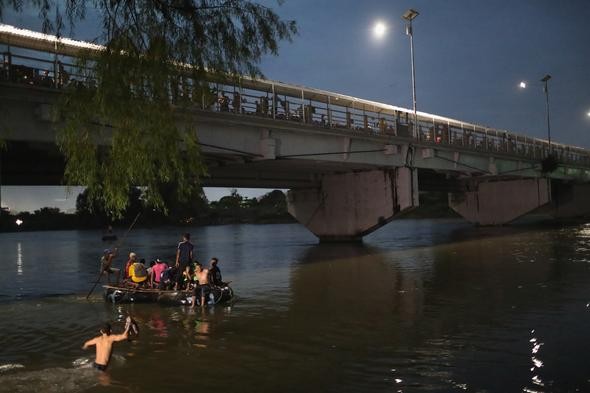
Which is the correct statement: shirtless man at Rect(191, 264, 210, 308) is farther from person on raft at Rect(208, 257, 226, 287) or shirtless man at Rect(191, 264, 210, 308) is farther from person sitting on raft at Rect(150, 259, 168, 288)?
person sitting on raft at Rect(150, 259, 168, 288)

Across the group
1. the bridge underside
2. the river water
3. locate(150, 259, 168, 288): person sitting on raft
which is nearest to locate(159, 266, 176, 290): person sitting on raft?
locate(150, 259, 168, 288): person sitting on raft

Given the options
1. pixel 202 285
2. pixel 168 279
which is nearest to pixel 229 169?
pixel 168 279

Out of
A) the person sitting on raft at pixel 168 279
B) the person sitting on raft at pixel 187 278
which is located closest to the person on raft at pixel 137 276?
the person sitting on raft at pixel 168 279

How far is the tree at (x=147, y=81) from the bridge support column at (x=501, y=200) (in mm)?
53166

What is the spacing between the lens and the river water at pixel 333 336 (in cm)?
883

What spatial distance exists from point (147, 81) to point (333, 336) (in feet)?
21.8

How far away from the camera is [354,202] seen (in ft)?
130

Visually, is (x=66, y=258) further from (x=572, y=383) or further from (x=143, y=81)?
(x=572, y=383)

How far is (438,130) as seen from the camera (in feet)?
134

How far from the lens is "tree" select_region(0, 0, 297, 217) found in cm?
882

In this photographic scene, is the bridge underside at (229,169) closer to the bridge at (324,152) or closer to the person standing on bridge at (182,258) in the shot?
the bridge at (324,152)

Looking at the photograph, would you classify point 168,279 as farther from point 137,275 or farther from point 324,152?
point 324,152

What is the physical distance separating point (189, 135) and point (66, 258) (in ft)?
109

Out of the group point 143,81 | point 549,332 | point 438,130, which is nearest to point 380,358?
point 549,332
